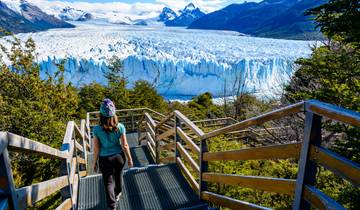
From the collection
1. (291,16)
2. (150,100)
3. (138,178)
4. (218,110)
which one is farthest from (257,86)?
(291,16)

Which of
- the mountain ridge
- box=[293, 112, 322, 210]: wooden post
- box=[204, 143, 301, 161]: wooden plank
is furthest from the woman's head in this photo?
the mountain ridge

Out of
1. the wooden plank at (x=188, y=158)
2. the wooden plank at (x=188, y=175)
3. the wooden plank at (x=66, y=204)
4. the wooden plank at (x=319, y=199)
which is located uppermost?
the wooden plank at (x=319, y=199)

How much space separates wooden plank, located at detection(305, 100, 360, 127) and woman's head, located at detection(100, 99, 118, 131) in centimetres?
219

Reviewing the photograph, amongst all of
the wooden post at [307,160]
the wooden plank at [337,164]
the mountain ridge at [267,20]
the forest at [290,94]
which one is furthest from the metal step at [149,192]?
the mountain ridge at [267,20]

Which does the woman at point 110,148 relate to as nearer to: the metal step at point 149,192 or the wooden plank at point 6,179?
the metal step at point 149,192

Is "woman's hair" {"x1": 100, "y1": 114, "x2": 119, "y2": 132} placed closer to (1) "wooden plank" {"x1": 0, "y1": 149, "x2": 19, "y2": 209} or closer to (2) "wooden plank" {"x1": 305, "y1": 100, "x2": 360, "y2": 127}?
(1) "wooden plank" {"x1": 0, "y1": 149, "x2": 19, "y2": 209}

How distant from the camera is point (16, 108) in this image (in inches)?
299

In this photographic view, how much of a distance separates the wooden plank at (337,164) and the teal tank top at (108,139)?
237cm

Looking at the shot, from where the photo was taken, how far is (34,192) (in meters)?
1.94

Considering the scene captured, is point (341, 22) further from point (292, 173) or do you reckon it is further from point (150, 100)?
point (150, 100)

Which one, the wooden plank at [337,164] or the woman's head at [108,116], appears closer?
the wooden plank at [337,164]

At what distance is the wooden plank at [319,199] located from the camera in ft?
5.09

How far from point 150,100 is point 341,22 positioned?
50.8 feet

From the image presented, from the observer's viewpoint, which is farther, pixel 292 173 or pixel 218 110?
pixel 218 110
